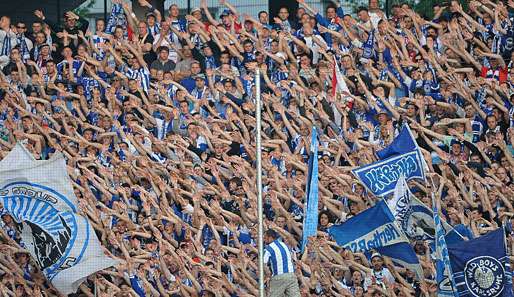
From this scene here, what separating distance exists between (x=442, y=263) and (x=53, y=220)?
4.81 m

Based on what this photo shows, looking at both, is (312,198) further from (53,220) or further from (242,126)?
(242,126)

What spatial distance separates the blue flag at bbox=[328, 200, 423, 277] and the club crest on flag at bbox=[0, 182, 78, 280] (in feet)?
11.3

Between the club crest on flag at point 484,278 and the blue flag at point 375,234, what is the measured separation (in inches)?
37.3

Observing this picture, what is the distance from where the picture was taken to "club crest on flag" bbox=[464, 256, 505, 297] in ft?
51.4

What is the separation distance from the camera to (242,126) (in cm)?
1992

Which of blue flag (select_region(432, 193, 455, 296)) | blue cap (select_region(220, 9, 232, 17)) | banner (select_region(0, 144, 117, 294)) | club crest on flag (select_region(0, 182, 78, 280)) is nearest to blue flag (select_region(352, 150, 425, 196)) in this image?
blue flag (select_region(432, 193, 455, 296))

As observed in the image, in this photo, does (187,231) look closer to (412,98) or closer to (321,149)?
(321,149)

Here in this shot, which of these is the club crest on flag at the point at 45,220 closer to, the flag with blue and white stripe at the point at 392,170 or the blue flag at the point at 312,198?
the flag with blue and white stripe at the point at 392,170

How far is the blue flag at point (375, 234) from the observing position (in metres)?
16.4

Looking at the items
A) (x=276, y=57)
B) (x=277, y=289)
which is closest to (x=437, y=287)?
(x=277, y=289)

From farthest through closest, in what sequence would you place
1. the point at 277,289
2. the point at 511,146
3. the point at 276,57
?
the point at 276,57 → the point at 511,146 → the point at 277,289

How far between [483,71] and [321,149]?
7.55 ft

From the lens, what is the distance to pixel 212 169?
19.6 m

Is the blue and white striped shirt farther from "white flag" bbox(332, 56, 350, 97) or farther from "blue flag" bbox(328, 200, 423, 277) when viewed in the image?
"white flag" bbox(332, 56, 350, 97)
